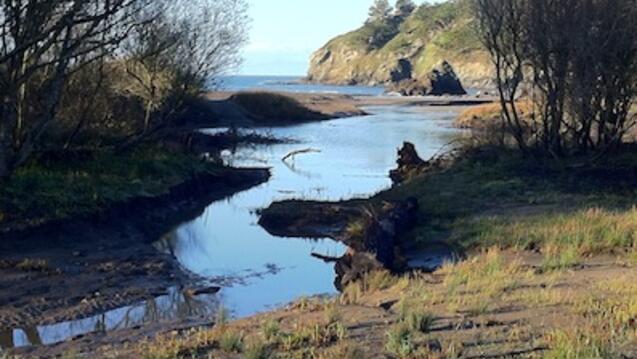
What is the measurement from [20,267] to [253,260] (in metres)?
4.41

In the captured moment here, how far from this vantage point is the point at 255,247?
18.5 meters

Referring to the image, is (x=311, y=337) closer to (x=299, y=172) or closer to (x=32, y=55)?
(x=32, y=55)

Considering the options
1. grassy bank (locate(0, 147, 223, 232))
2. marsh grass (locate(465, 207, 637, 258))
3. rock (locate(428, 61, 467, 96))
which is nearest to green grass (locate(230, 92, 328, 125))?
grassy bank (locate(0, 147, 223, 232))

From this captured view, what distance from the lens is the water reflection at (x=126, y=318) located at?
37.2 feet

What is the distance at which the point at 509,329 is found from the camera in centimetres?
887

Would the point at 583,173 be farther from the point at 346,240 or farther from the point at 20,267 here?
the point at 20,267

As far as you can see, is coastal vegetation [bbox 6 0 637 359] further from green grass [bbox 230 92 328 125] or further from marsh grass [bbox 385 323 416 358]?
green grass [bbox 230 92 328 125]

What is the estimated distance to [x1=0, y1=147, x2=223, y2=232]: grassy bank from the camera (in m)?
18.0

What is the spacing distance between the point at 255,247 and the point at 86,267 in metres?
4.13

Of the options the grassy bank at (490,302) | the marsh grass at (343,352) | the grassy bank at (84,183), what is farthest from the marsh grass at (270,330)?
the grassy bank at (84,183)

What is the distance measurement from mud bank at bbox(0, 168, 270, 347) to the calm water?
1.10 ft

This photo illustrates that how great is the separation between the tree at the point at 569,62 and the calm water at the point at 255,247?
5356mm

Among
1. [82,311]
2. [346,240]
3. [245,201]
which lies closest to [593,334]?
[82,311]

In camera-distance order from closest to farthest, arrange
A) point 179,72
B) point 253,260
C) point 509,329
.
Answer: point 509,329
point 253,260
point 179,72
